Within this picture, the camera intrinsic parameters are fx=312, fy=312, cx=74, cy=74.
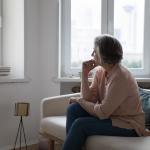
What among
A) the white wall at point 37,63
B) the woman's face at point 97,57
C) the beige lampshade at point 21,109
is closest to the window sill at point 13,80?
the white wall at point 37,63

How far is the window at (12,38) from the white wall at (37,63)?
7 cm

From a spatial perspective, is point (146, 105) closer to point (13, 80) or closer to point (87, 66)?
point (87, 66)

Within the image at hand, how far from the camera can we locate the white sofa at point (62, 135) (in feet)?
5.76

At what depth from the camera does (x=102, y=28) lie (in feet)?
10.5

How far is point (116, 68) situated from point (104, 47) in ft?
0.50

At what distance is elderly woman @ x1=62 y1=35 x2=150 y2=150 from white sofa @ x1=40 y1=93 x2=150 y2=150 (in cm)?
6

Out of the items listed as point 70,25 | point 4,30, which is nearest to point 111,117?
point 70,25

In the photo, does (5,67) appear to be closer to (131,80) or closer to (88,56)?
(88,56)

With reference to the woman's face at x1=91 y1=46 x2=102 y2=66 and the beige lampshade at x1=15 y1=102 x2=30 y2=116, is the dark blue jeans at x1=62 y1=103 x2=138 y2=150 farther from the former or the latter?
the beige lampshade at x1=15 y1=102 x2=30 y2=116

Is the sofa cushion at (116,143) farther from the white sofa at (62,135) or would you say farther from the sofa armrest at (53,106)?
the sofa armrest at (53,106)

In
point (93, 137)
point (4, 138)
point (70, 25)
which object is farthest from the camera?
point (70, 25)

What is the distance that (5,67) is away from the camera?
118 inches

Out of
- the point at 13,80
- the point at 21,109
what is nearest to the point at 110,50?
the point at 21,109

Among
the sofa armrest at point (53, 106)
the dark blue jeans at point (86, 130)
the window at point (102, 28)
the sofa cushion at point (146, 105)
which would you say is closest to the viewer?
the dark blue jeans at point (86, 130)
